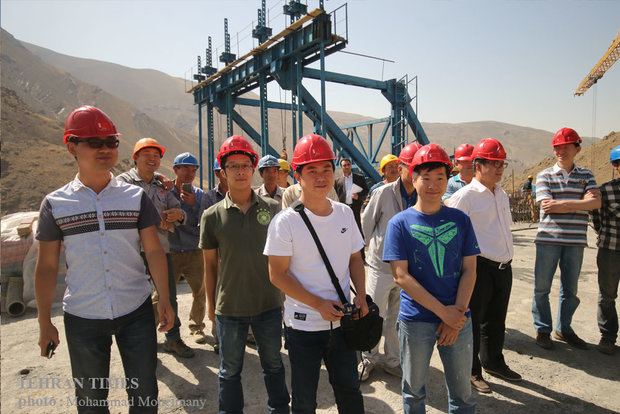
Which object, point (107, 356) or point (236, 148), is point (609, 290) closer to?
point (236, 148)

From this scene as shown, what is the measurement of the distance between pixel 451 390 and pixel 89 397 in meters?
2.17

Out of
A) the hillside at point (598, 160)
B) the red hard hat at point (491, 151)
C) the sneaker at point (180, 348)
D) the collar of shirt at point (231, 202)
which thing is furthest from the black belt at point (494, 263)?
the hillside at point (598, 160)

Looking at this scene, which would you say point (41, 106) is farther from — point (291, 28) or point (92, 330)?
point (92, 330)

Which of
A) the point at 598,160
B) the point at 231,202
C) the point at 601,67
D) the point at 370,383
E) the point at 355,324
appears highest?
the point at 601,67

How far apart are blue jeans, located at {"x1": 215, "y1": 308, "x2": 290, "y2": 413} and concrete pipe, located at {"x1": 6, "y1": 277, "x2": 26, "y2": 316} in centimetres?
445

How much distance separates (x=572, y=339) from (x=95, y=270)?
189 inches

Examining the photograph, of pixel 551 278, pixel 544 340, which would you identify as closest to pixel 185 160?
pixel 551 278

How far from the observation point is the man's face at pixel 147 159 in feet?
11.2

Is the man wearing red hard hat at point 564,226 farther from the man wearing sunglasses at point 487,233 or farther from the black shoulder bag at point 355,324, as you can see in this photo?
the black shoulder bag at point 355,324

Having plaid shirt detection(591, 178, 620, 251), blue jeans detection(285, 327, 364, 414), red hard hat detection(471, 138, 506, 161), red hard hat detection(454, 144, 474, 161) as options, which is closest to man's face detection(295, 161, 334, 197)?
blue jeans detection(285, 327, 364, 414)

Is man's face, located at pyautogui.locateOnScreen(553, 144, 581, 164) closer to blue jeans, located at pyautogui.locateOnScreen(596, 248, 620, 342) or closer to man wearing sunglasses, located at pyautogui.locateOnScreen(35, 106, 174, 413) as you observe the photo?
blue jeans, located at pyautogui.locateOnScreen(596, 248, 620, 342)

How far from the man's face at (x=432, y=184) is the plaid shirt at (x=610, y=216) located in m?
2.86

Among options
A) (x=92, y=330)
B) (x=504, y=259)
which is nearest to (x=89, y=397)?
(x=92, y=330)

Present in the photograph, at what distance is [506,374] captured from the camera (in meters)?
3.17
